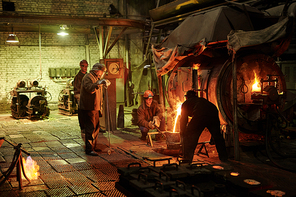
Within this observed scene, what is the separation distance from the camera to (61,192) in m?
4.88

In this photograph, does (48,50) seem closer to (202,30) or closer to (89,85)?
(89,85)

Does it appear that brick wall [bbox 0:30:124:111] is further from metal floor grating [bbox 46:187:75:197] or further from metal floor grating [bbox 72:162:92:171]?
metal floor grating [bbox 46:187:75:197]

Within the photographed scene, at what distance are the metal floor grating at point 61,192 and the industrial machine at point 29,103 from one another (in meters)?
9.08

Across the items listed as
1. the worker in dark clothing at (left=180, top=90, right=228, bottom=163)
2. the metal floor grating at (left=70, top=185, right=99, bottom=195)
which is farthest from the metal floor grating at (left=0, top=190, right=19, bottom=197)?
the worker in dark clothing at (left=180, top=90, right=228, bottom=163)

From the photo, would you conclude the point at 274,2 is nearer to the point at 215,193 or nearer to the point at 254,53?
the point at 254,53

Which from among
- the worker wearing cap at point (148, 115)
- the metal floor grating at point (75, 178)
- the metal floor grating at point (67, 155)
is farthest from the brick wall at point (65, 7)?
the metal floor grating at point (75, 178)

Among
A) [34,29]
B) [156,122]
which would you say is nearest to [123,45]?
[34,29]

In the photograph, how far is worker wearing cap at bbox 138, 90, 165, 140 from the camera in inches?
334

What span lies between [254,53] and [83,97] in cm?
438

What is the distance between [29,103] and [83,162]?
790 cm

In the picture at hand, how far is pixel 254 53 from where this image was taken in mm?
7863

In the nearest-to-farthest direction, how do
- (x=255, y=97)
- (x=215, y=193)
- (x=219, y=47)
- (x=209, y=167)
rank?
(x=215, y=193) → (x=209, y=167) → (x=255, y=97) → (x=219, y=47)

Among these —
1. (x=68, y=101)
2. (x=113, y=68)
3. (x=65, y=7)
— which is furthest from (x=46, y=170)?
(x=65, y=7)

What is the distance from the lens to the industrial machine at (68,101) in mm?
14359
